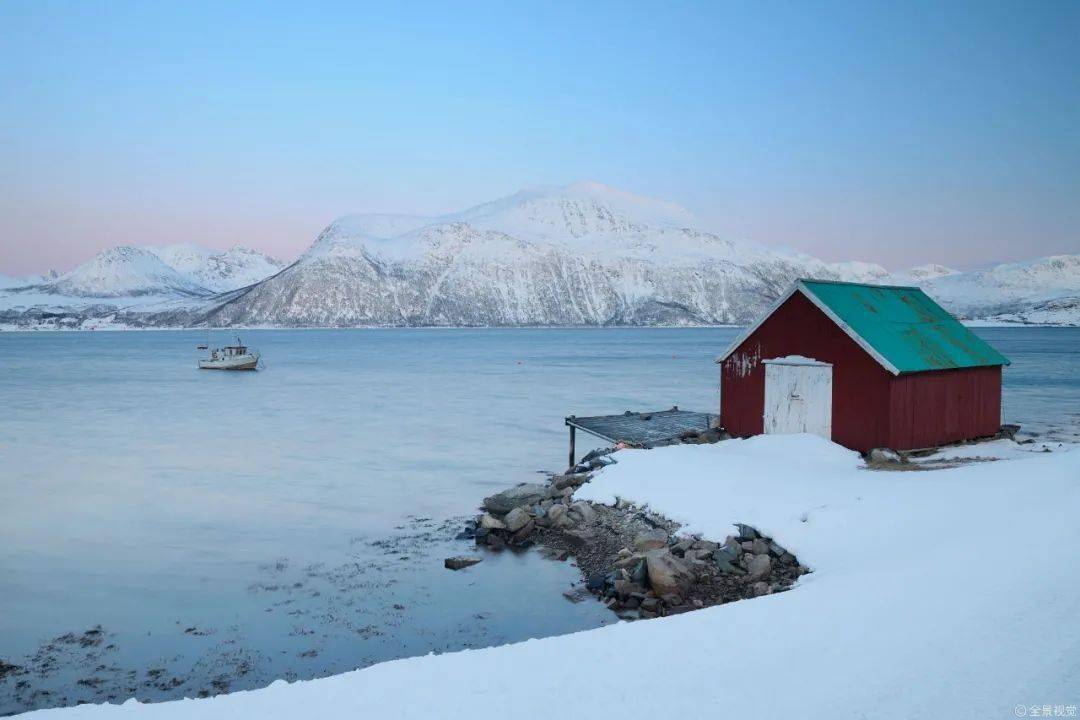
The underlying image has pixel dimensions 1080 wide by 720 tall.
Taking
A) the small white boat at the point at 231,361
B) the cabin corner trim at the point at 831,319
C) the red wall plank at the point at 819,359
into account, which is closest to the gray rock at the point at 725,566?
the red wall plank at the point at 819,359

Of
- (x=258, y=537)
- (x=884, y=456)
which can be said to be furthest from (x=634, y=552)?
(x=258, y=537)

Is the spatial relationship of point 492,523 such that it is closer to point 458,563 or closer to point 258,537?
point 458,563

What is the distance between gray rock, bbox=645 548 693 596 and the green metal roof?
911cm

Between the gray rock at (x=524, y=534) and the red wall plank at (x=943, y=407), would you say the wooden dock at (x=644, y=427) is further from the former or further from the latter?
the gray rock at (x=524, y=534)

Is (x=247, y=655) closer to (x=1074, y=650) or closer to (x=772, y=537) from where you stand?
(x=772, y=537)

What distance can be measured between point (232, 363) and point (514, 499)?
6903cm

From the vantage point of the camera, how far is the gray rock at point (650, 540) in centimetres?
1523

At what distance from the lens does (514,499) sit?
20.5 metres

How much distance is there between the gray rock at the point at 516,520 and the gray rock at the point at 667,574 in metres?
5.19

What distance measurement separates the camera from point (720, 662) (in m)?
7.76

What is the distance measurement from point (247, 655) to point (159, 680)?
50.9 inches

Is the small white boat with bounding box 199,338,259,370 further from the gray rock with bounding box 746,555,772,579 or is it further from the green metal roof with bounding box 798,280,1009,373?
the gray rock with bounding box 746,555,772,579

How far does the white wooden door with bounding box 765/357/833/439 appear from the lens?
813 inches

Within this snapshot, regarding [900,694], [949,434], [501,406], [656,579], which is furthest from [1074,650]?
[501,406]
